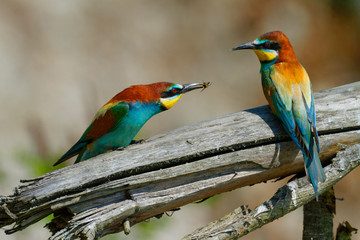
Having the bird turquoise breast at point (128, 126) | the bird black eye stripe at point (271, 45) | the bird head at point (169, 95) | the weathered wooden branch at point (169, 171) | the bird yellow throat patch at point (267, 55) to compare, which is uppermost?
the bird black eye stripe at point (271, 45)

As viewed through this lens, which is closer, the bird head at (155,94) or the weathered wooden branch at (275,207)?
the weathered wooden branch at (275,207)

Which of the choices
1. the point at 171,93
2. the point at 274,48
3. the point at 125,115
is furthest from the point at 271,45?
the point at 125,115

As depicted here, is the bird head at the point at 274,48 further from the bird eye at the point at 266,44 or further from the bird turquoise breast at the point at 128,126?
the bird turquoise breast at the point at 128,126

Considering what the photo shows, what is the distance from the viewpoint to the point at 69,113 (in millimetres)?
5562

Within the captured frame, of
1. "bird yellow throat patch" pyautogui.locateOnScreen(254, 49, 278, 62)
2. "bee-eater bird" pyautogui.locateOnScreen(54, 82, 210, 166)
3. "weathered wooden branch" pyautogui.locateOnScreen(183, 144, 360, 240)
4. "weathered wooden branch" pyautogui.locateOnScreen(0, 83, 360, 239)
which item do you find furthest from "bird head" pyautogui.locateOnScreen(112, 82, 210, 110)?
"weathered wooden branch" pyautogui.locateOnScreen(183, 144, 360, 240)

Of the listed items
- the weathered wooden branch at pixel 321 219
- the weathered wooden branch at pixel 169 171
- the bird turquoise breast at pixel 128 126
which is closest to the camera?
the weathered wooden branch at pixel 169 171

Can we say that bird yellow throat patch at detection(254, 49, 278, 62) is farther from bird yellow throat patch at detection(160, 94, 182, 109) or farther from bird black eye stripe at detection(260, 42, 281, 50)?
bird yellow throat patch at detection(160, 94, 182, 109)

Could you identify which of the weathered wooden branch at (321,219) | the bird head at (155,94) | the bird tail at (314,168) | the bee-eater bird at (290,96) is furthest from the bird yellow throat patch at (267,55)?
the weathered wooden branch at (321,219)

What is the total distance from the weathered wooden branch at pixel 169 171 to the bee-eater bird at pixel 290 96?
11cm

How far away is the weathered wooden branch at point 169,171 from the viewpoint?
2.59m

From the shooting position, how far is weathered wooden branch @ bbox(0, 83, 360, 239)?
259cm

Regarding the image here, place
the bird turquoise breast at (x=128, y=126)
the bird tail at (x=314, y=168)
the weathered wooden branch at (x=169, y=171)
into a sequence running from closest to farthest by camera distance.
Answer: the weathered wooden branch at (x=169, y=171) → the bird tail at (x=314, y=168) → the bird turquoise breast at (x=128, y=126)

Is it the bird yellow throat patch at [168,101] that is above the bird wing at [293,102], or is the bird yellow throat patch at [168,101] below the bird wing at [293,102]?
above

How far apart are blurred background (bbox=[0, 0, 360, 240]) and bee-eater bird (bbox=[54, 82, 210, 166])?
168cm
